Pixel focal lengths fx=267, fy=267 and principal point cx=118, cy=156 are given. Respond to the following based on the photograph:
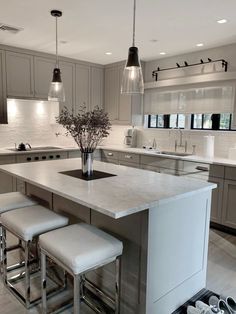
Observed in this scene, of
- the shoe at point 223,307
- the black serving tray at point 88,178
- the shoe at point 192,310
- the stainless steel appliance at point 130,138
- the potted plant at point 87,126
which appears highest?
Answer: the potted plant at point 87,126

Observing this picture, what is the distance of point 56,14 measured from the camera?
281cm

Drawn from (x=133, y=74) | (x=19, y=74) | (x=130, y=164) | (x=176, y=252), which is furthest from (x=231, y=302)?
(x=19, y=74)

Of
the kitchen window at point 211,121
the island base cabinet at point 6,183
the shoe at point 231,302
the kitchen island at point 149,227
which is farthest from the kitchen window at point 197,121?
the island base cabinet at point 6,183

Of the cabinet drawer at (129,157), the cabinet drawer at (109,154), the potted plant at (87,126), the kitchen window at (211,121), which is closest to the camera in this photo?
the potted plant at (87,126)

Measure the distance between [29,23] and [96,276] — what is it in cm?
287

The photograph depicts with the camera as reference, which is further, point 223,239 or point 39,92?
point 39,92

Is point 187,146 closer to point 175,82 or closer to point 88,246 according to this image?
point 175,82

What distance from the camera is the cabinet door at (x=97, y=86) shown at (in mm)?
5352

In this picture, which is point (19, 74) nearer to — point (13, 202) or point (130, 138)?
point (130, 138)

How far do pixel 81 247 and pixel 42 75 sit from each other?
3700mm

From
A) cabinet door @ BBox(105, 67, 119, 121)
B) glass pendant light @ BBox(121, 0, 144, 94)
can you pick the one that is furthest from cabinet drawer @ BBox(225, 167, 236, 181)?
cabinet door @ BBox(105, 67, 119, 121)

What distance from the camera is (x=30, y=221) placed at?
2.06 m

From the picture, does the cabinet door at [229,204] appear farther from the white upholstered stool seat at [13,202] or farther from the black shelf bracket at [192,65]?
the white upholstered stool seat at [13,202]

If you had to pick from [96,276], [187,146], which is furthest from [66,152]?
[96,276]
